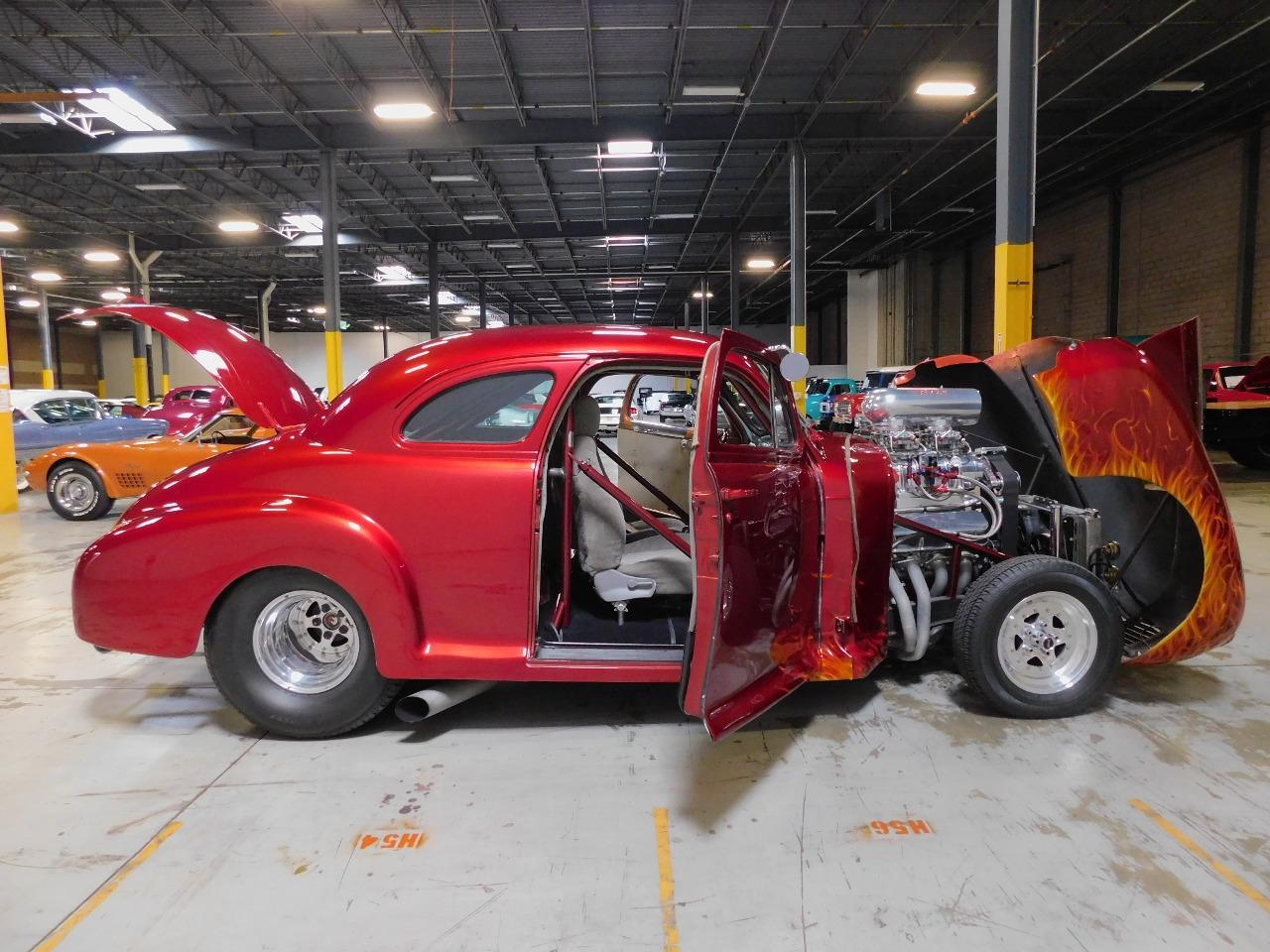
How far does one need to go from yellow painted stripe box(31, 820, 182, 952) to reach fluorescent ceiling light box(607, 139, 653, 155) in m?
12.6

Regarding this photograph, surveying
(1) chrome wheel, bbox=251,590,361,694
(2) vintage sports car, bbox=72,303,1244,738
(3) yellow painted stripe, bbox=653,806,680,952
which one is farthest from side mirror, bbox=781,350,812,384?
(1) chrome wheel, bbox=251,590,361,694

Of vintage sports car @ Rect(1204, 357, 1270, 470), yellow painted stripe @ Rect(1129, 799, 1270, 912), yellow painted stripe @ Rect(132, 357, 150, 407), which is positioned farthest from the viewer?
yellow painted stripe @ Rect(132, 357, 150, 407)

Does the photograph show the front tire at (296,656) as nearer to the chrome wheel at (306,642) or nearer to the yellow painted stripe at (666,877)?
the chrome wheel at (306,642)

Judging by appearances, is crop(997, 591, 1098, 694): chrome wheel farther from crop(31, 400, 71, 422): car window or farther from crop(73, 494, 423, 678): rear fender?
crop(31, 400, 71, 422): car window

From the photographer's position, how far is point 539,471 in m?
2.80

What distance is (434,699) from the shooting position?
2.80 metres

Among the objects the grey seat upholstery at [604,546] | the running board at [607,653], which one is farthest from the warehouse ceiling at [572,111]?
the running board at [607,653]

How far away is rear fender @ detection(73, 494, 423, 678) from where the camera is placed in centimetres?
272

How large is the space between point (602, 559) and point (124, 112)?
13.3 m

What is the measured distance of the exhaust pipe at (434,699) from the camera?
2754 millimetres

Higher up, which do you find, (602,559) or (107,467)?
(107,467)

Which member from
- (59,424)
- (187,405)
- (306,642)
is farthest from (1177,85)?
(187,405)

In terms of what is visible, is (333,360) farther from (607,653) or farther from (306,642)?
(607,653)

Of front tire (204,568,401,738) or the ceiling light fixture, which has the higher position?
the ceiling light fixture
